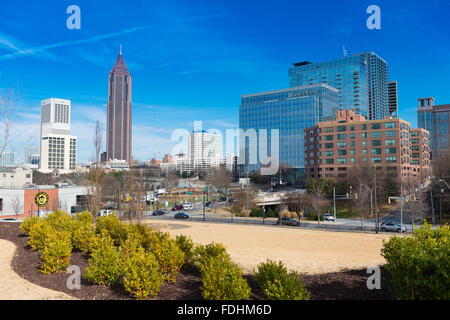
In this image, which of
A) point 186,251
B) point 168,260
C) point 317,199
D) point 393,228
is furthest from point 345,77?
point 168,260

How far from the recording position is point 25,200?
183ft

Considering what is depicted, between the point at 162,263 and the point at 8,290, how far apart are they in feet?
15.5

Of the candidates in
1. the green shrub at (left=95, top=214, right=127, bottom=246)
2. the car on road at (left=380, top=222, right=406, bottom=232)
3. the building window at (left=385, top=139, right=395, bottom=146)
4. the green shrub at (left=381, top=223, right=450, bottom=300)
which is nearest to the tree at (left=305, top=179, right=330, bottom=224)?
the car on road at (left=380, top=222, right=406, bottom=232)

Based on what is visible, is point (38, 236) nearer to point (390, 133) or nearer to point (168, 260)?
point (168, 260)

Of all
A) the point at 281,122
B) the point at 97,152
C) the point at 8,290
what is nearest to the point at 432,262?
the point at 8,290

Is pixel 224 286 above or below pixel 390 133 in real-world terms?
below

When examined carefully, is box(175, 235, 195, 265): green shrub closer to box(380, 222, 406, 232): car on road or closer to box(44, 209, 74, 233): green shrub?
box(44, 209, 74, 233): green shrub

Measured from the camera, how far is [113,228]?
62.6 feet

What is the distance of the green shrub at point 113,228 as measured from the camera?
1839 cm

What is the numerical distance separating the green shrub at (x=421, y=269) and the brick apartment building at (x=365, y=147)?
7565cm

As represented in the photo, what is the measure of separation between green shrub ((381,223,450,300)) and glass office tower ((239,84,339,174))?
127 meters

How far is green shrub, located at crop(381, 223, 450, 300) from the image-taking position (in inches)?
300

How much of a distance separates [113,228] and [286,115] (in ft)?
419
